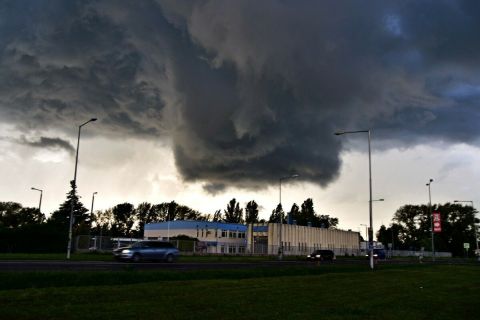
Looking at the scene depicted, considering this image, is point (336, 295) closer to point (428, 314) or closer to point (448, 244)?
point (428, 314)

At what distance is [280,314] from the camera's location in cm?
1134

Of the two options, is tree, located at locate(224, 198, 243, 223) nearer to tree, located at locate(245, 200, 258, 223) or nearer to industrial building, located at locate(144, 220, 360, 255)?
tree, located at locate(245, 200, 258, 223)

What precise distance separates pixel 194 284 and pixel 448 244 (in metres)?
138

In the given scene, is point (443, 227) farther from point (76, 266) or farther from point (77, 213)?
point (76, 266)

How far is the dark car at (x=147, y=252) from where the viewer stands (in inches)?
1413

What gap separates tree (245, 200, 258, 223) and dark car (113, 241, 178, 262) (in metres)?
150

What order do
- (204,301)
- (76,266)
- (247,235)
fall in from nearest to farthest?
(204,301)
(76,266)
(247,235)

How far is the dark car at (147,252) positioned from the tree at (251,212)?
493 feet

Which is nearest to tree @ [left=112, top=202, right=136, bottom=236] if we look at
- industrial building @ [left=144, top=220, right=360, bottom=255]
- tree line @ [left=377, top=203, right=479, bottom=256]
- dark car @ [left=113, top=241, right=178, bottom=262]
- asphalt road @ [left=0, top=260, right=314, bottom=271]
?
industrial building @ [left=144, top=220, right=360, bottom=255]

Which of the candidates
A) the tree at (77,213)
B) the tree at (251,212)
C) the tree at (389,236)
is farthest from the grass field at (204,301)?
the tree at (251,212)

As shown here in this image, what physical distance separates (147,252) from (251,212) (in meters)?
153

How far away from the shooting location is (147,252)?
37.1 metres

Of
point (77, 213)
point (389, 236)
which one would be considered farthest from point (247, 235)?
point (389, 236)

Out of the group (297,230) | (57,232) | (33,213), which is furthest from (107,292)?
(33,213)
